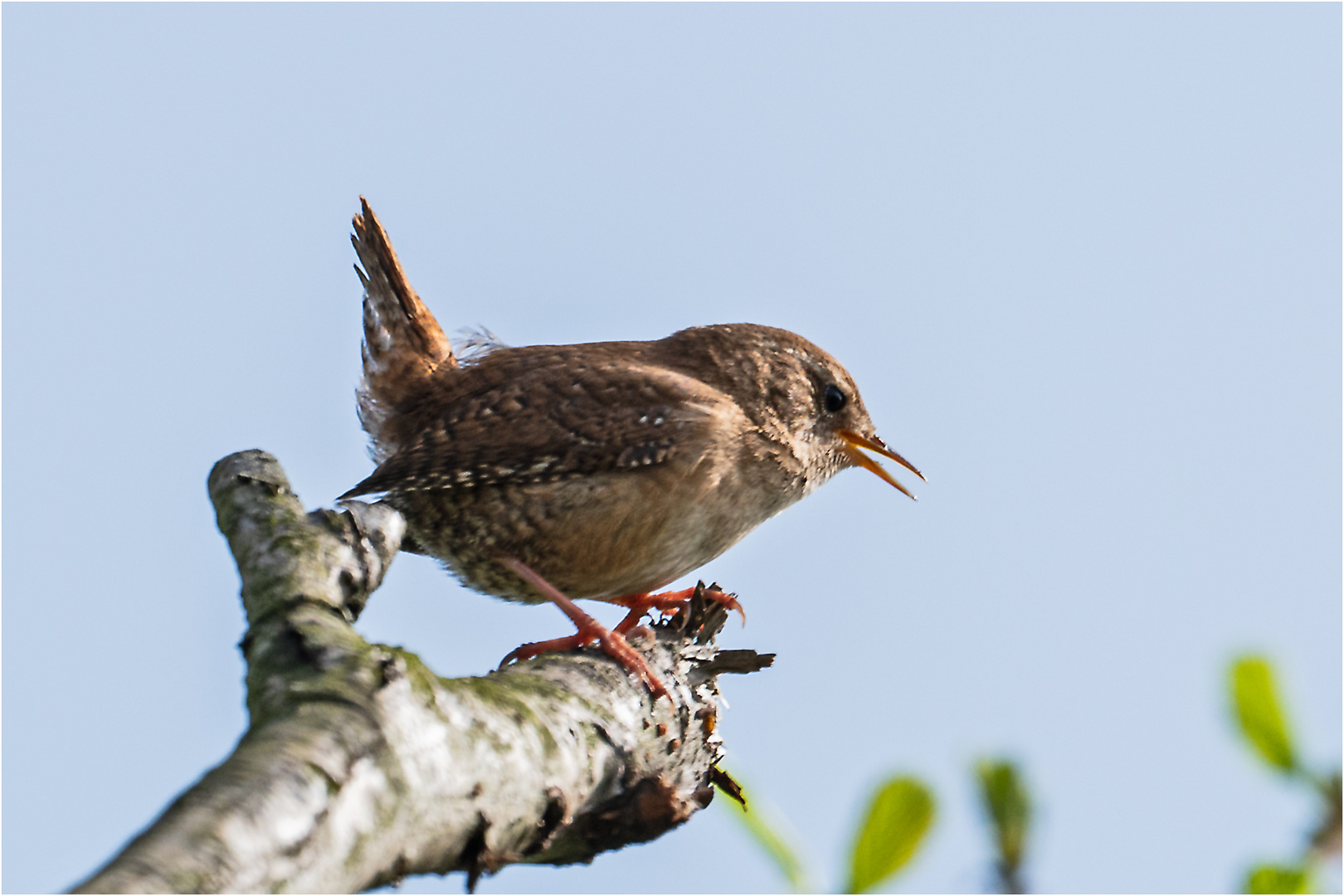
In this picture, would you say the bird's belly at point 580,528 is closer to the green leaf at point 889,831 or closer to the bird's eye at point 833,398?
the bird's eye at point 833,398

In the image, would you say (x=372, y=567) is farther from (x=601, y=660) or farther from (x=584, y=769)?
(x=601, y=660)

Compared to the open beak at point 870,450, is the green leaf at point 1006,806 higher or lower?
lower

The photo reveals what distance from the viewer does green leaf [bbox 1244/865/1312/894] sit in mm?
1323

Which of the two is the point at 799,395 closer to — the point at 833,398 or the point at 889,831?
the point at 833,398

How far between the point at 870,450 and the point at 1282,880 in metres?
3.75

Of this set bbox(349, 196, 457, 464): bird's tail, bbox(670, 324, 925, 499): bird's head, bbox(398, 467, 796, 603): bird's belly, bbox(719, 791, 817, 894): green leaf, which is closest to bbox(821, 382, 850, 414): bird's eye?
bbox(670, 324, 925, 499): bird's head

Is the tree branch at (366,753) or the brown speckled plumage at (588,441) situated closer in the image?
the tree branch at (366,753)

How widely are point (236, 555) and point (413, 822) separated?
2.97 feet

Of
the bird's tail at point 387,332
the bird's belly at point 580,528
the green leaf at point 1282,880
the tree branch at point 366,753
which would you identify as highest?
the bird's tail at point 387,332

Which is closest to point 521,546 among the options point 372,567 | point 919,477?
point 372,567

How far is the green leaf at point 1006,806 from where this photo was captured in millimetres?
1436

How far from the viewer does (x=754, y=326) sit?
5004 mm

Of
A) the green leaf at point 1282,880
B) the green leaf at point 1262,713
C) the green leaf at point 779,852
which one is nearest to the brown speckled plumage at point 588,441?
the green leaf at point 779,852

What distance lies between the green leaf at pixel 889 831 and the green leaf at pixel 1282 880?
0.41m
